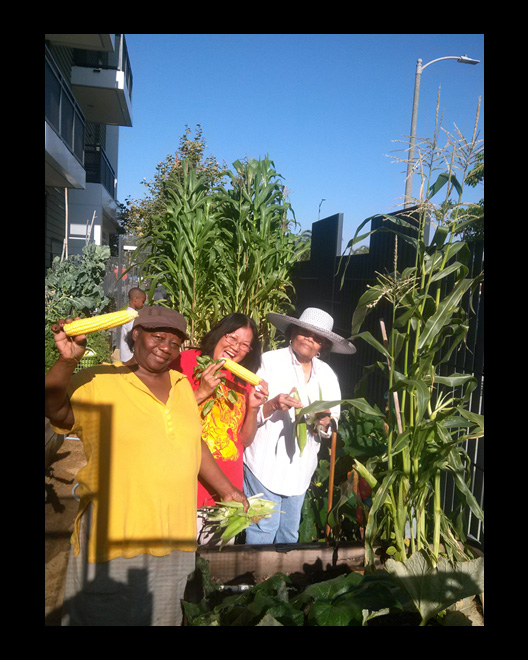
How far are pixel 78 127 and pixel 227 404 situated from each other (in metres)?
10.7

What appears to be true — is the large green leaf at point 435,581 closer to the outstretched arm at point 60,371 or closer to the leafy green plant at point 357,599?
the leafy green plant at point 357,599

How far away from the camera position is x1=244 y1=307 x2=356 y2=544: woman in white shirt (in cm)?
303

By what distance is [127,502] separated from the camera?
2.03m

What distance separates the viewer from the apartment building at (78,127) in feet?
31.1

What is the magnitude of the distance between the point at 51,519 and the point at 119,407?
2943mm

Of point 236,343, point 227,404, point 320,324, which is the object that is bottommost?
point 227,404

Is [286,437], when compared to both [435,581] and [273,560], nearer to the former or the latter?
[273,560]

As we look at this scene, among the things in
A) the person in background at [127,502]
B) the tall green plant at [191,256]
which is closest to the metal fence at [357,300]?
the person in background at [127,502]

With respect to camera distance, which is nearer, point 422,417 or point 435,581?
point 435,581

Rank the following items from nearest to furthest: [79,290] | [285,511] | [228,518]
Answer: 1. [228,518]
2. [285,511]
3. [79,290]

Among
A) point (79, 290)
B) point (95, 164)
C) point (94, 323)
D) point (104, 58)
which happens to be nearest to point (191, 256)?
point (94, 323)

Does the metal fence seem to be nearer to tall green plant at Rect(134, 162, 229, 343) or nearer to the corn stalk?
the corn stalk

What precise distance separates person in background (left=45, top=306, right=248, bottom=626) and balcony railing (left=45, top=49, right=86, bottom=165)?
790cm

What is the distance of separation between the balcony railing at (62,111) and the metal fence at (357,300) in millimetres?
4982
